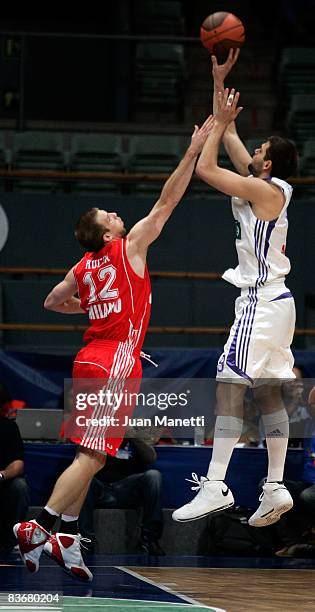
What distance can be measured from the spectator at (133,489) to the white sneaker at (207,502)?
3142 mm

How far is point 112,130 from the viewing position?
15.4m

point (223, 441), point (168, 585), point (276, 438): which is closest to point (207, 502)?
point (223, 441)

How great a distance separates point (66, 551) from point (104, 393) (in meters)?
0.94

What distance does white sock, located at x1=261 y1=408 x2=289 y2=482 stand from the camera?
6.61 meters

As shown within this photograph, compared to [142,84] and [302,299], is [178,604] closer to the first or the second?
[302,299]

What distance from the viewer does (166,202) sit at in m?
6.82

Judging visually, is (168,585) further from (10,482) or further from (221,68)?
(221,68)

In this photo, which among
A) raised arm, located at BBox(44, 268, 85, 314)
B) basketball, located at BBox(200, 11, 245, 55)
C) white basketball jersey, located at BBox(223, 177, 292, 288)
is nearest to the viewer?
white basketball jersey, located at BBox(223, 177, 292, 288)

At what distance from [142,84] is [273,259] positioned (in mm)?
10516

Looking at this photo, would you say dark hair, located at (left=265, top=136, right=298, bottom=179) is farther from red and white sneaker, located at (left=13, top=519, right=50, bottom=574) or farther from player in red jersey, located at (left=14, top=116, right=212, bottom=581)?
red and white sneaker, located at (left=13, top=519, right=50, bottom=574)

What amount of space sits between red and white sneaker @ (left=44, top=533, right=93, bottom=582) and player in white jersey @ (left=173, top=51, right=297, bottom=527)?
702 mm

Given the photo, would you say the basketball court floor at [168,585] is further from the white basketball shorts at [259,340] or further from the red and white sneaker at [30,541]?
the white basketball shorts at [259,340]

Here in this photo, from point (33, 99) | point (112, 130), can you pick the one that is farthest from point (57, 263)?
point (33, 99)

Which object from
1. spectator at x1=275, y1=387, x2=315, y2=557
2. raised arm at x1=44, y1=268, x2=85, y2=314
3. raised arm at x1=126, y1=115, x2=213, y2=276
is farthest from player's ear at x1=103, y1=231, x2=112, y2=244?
spectator at x1=275, y1=387, x2=315, y2=557
